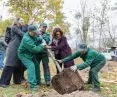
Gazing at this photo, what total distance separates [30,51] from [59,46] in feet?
2.66

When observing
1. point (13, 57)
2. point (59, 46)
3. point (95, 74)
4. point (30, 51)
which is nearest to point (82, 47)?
point (95, 74)

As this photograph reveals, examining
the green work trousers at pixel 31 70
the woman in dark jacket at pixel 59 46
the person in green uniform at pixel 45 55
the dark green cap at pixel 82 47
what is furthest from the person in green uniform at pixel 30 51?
the dark green cap at pixel 82 47

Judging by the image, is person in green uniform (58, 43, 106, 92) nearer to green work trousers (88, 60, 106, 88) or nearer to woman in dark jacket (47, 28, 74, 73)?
green work trousers (88, 60, 106, 88)

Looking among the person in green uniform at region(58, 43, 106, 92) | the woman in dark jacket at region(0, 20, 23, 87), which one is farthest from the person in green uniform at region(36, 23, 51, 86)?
the person in green uniform at region(58, 43, 106, 92)

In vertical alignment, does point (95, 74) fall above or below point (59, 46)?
below

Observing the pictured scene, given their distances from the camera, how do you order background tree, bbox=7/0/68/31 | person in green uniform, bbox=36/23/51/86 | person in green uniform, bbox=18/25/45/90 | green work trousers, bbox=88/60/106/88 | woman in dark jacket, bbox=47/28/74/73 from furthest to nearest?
background tree, bbox=7/0/68/31, person in green uniform, bbox=36/23/51/86, woman in dark jacket, bbox=47/28/74/73, person in green uniform, bbox=18/25/45/90, green work trousers, bbox=88/60/106/88

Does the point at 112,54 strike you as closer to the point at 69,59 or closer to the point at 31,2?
the point at 31,2

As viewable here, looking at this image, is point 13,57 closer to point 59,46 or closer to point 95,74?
point 59,46

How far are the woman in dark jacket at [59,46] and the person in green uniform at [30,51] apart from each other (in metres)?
0.44

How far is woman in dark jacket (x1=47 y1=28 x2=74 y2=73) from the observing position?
1134 cm

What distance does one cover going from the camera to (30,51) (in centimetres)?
1134

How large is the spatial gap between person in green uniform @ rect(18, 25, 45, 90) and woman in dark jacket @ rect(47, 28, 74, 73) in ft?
1.44

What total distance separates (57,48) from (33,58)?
0.76 m

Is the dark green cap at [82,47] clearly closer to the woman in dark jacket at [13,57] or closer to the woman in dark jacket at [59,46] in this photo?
the woman in dark jacket at [59,46]
